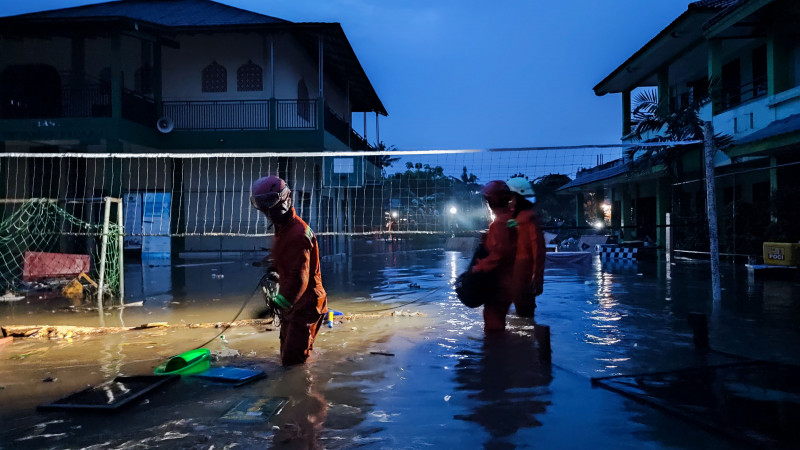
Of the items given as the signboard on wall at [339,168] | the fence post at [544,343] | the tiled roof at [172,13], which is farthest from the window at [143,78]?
the fence post at [544,343]

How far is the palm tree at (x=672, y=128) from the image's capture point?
54.5 feet

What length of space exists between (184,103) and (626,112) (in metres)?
19.4

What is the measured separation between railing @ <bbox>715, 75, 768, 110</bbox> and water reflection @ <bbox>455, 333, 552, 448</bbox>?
14.0 meters

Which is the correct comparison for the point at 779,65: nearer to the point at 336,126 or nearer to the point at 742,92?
the point at 742,92

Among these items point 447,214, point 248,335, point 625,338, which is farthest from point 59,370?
point 447,214

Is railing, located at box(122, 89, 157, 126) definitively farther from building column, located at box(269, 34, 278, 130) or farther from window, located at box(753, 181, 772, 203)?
window, located at box(753, 181, 772, 203)

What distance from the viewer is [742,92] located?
17391 millimetres

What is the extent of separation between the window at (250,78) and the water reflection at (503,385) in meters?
16.5

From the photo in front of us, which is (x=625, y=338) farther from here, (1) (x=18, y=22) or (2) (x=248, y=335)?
(1) (x=18, y=22)

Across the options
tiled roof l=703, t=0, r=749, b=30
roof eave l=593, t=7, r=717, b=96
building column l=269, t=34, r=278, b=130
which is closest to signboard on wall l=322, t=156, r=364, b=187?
building column l=269, t=34, r=278, b=130

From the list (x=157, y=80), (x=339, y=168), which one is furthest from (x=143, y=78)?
(x=339, y=168)

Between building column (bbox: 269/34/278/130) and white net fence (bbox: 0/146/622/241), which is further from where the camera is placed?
building column (bbox: 269/34/278/130)

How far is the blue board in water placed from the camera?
15.9 ft

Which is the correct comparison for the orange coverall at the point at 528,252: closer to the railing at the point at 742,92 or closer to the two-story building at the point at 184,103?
the two-story building at the point at 184,103
